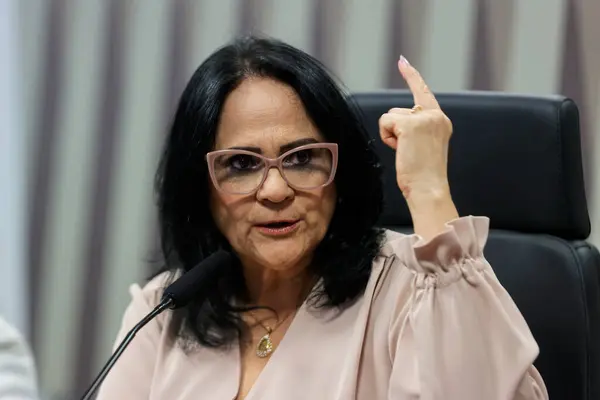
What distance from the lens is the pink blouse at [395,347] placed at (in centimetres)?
91

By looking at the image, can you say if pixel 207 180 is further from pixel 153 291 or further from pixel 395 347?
pixel 395 347

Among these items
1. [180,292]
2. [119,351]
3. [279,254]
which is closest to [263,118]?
[279,254]

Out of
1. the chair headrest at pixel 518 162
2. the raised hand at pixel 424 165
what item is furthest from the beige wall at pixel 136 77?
the raised hand at pixel 424 165

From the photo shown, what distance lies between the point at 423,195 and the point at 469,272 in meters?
0.11

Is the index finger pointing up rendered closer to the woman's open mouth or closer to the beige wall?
the woman's open mouth

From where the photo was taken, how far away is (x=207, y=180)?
1.24 m

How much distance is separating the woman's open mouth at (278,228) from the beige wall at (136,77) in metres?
0.76

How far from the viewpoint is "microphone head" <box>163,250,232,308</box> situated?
0.98 metres

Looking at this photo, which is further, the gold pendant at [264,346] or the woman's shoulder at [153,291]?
the woman's shoulder at [153,291]

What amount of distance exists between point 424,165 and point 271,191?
25 cm

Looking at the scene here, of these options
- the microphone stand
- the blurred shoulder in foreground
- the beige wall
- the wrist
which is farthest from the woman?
the beige wall

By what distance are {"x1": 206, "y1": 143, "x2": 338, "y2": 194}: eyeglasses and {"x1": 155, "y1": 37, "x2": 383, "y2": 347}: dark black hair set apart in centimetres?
5

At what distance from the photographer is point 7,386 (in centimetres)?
91

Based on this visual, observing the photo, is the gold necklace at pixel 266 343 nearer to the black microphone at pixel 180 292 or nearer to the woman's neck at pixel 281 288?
the woman's neck at pixel 281 288
